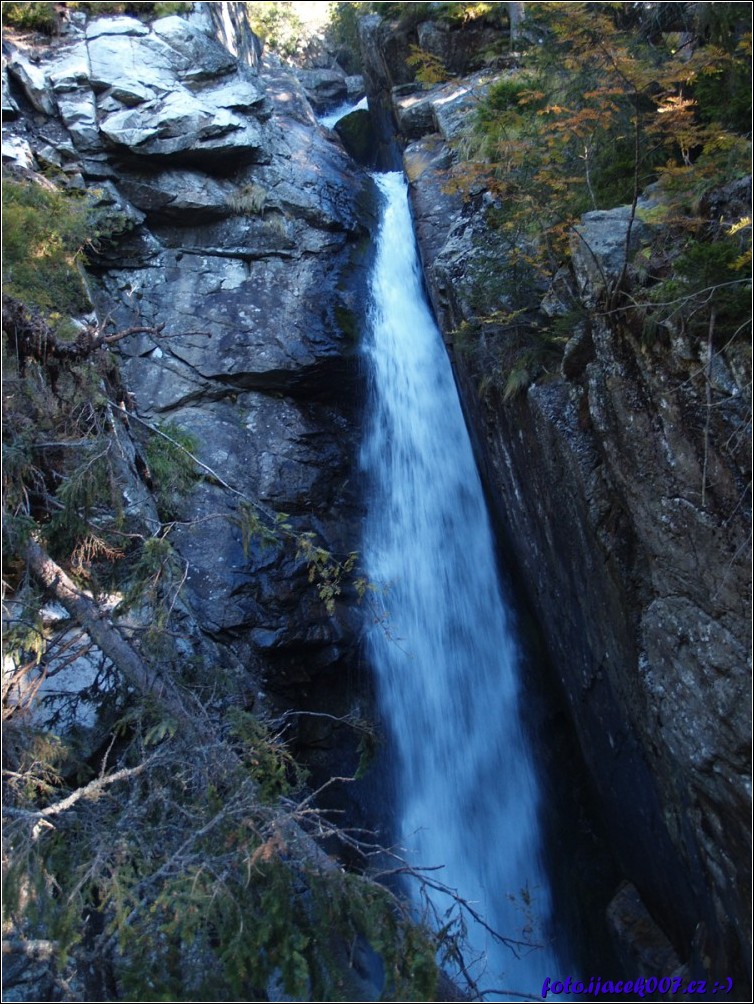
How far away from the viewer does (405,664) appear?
360 inches

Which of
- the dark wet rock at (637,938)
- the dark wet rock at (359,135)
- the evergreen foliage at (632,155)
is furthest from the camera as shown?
the dark wet rock at (359,135)

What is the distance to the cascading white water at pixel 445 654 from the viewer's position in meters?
7.97

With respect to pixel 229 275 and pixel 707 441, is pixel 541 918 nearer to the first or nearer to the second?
pixel 707 441

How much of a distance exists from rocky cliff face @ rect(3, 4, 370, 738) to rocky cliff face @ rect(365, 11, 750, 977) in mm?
2515

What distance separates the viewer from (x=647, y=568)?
5961 mm

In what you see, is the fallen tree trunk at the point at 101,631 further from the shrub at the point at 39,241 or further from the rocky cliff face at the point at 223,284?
the rocky cliff face at the point at 223,284

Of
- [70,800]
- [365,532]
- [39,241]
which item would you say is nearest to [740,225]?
[70,800]

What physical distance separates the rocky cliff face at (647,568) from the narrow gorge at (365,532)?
4 cm

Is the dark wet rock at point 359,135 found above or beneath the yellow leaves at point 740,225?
above

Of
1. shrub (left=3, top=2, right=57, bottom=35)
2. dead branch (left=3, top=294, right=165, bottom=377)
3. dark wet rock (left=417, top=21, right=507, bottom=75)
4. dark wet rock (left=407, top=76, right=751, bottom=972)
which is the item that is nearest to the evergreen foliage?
dark wet rock (left=407, top=76, right=751, bottom=972)

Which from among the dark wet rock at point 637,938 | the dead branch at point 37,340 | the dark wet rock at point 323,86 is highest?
the dark wet rock at point 323,86

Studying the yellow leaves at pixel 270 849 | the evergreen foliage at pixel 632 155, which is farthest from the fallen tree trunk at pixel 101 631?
the evergreen foliage at pixel 632 155

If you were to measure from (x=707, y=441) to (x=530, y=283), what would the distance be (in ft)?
11.6

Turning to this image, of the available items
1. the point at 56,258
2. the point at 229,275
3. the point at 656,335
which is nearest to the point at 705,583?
the point at 656,335
